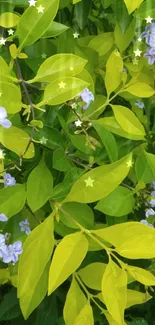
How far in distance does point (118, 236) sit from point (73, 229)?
79 mm

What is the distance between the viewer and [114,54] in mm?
551

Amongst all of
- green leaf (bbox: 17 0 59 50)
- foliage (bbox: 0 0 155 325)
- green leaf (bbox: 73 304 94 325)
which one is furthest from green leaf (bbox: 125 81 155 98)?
green leaf (bbox: 73 304 94 325)

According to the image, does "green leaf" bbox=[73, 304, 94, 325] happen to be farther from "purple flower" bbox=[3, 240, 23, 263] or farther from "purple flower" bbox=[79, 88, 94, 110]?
"purple flower" bbox=[79, 88, 94, 110]

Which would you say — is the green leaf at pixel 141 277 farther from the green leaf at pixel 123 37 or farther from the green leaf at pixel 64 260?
the green leaf at pixel 123 37

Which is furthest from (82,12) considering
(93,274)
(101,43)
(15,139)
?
(93,274)

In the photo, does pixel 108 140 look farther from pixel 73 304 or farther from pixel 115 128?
pixel 73 304

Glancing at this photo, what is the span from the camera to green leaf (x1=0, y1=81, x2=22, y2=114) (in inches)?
19.1

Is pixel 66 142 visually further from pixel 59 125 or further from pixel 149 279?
pixel 149 279

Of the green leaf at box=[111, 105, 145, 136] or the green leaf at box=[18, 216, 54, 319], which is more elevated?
the green leaf at box=[111, 105, 145, 136]

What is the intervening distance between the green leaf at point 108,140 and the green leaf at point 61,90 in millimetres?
51

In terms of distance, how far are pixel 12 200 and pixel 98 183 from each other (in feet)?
0.29

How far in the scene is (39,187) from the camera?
0.54m

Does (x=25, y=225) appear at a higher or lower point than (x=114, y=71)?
lower

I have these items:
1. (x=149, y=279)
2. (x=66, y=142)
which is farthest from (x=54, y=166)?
(x=149, y=279)
